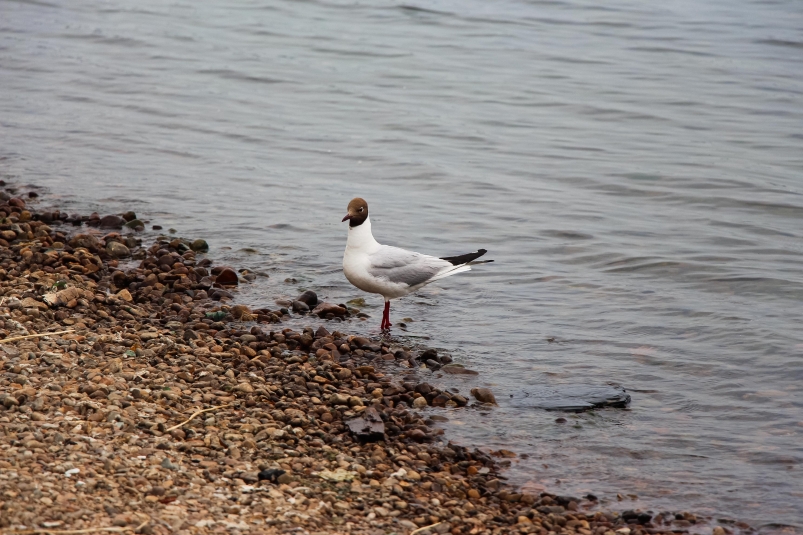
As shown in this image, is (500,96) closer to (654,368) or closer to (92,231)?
(92,231)

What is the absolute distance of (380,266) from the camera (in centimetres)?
885

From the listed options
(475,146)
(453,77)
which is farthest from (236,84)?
(475,146)

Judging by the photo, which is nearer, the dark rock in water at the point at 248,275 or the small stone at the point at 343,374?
the small stone at the point at 343,374

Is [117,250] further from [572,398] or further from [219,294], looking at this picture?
[572,398]

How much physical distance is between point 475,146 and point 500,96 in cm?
317

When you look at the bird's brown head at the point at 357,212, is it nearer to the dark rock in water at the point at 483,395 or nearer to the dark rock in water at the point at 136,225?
the dark rock in water at the point at 483,395

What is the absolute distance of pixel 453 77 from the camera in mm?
19578

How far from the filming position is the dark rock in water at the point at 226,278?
967cm

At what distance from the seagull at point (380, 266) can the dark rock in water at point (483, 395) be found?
161cm

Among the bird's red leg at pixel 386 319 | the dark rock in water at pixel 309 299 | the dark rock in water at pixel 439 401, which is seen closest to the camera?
the dark rock in water at pixel 439 401

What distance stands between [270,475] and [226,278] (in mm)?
4322

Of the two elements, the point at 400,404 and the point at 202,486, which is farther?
the point at 400,404

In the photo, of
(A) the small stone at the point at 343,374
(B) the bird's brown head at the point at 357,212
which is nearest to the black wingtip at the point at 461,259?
(B) the bird's brown head at the point at 357,212

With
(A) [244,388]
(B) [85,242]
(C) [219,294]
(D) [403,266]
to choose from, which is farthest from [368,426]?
(B) [85,242]
